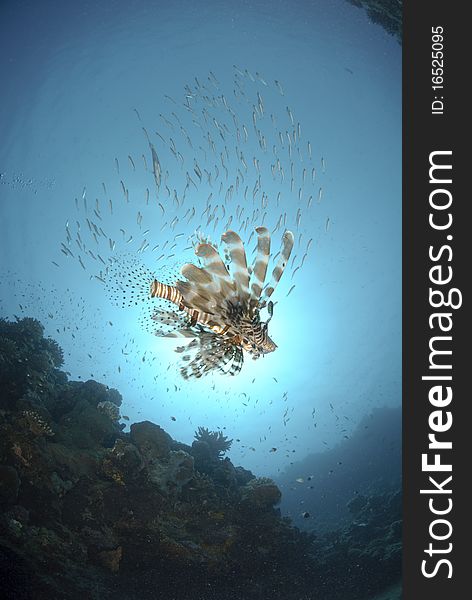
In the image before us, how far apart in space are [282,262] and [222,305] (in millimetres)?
699

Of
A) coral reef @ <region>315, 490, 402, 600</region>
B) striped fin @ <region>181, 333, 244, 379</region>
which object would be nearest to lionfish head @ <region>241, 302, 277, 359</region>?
striped fin @ <region>181, 333, 244, 379</region>

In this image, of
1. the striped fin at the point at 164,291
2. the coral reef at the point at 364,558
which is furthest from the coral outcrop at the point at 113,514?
the striped fin at the point at 164,291

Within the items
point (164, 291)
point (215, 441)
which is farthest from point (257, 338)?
point (215, 441)

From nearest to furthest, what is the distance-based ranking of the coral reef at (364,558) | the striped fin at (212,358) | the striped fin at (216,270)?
the striped fin at (216,270), the striped fin at (212,358), the coral reef at (364,558)

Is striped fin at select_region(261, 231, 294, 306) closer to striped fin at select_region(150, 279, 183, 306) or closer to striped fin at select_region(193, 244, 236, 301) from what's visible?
striped fin at select_region(193, 244, 236, 301)

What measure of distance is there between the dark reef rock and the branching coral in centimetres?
163

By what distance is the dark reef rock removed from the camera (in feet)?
22.8

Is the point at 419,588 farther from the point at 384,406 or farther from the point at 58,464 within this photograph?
the point at 384,406

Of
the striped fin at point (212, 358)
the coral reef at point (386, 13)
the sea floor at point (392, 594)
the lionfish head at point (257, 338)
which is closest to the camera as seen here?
the lionfish head at point (257, 338)

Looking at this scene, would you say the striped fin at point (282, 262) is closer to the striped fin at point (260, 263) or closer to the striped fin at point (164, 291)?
the striped fin at point (260, 263)

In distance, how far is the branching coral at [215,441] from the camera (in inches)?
491

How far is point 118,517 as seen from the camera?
7602mm

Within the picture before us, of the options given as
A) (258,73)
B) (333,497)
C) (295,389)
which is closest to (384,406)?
(295,389)

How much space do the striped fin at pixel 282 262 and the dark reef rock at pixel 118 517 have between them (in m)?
6.49
